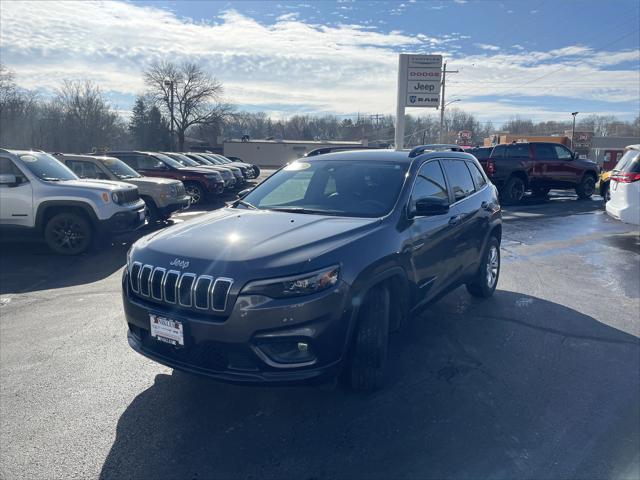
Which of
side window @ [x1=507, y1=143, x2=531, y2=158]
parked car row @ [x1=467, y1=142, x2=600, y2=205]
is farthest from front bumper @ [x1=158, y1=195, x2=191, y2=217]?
side window @ [x1=507, y1=143, x2=531, y2=158]

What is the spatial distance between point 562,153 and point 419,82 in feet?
28.1

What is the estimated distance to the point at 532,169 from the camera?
17.6 metres

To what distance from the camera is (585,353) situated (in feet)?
14.8

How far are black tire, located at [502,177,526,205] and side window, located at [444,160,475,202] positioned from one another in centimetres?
1281

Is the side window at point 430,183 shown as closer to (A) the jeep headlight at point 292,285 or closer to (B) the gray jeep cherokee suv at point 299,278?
A: (B) the gray jeep cherokee suv at point 299,278

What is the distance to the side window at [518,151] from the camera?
17609 millimetres

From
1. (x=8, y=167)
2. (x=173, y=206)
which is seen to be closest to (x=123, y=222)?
(x=8, y=167)

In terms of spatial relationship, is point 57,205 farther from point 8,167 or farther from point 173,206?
point 173,206

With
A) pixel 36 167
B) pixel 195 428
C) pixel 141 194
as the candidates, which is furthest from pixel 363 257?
pixel 141 194

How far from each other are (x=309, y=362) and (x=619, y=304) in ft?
16.1

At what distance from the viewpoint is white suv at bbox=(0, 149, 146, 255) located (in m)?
8.38

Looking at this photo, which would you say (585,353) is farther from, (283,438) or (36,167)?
(36,167)

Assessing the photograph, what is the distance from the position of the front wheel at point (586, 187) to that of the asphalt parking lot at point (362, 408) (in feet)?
48.7

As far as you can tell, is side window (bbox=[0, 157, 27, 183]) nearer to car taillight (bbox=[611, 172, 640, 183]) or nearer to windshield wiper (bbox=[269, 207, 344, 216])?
windshield wiper (bbox=[269, 207, 344, 216])
